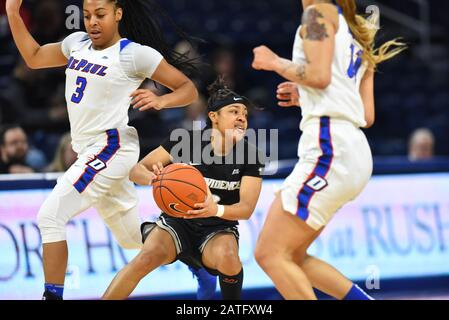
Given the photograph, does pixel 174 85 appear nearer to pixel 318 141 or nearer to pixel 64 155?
pixel 318 141

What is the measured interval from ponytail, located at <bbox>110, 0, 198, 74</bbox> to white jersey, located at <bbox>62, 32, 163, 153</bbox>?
12.8 inches

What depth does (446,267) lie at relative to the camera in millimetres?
7992

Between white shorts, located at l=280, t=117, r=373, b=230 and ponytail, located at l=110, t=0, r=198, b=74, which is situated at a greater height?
ponytail, located at l=110, t=0, r=198, b=74

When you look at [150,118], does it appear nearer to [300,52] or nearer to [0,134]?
[0,134]

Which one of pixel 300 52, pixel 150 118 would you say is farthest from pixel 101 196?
pixel 150 118

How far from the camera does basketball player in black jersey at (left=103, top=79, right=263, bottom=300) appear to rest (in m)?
5.34

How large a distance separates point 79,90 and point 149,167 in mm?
680

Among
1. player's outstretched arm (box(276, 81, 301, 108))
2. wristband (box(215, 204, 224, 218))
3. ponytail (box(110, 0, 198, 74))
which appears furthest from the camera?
ponytail (box(110, 0, 198, 74))

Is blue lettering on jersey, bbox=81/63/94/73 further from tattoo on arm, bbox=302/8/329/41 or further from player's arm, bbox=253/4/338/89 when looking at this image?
tattoo on arm, bbox=302/8/329/41

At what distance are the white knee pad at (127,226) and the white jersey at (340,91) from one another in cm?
161

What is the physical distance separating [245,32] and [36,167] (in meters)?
5.42

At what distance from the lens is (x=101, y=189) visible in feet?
18.0

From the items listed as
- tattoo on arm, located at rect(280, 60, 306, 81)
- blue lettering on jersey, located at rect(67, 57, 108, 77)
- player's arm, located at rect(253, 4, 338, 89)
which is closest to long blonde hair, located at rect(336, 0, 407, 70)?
player's arm, located at rect(253, 4, 338, 89)

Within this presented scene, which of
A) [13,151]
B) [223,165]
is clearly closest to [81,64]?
[223,165]
